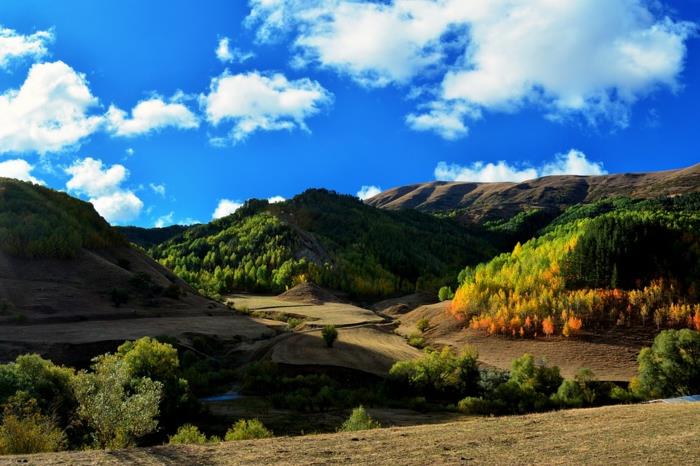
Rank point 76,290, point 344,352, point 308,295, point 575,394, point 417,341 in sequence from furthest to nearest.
→ point 308,295
point 76,290
point 417,341
point 344,352
point 575,394

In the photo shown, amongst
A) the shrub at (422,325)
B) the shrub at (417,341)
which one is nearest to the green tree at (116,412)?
the shrub at (417,341)

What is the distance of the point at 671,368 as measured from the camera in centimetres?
4428

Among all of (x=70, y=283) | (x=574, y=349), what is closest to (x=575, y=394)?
(x=574, y=349)

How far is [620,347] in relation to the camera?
60656mm

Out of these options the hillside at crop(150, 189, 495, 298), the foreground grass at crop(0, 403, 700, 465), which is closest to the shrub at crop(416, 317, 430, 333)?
the hillside at crop(150, 189, 495, 298)

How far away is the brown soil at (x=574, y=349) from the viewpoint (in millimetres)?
56628

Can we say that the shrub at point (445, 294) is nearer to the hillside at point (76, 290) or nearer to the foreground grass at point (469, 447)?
the hillside at point (76, 290)

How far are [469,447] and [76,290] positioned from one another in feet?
A: 234

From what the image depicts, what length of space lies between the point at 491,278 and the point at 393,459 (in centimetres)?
7131

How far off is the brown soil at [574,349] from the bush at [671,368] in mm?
7049

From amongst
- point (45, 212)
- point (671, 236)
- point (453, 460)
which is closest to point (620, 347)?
point (671, 236)

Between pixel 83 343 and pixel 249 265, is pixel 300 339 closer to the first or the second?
pixel 83 343

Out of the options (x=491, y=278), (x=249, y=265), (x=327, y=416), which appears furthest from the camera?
(x=249, y=265)

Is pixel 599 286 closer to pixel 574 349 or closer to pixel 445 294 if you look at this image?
pixel 574 349
